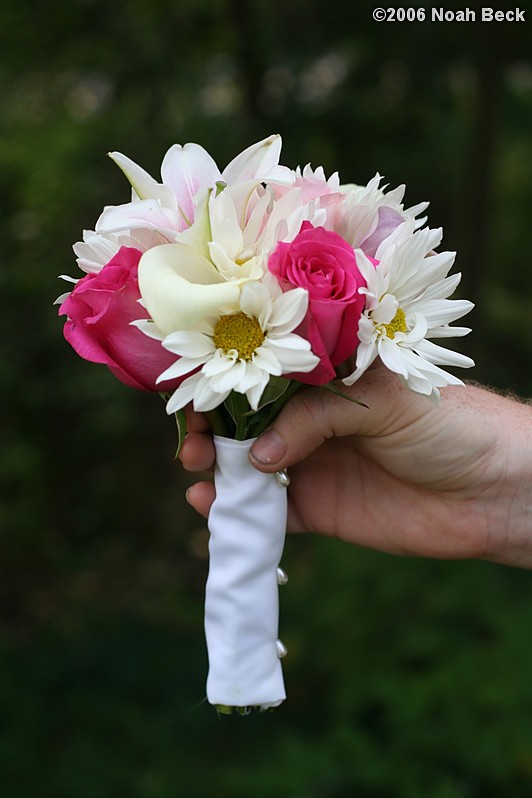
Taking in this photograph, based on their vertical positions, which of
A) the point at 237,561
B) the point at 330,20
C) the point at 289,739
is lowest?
the point at 289,739

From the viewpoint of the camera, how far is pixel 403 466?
150 centimetres

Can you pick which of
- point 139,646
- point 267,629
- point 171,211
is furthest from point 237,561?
point 139,646

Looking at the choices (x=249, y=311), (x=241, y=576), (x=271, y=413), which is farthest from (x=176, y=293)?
(x=241, y=576)

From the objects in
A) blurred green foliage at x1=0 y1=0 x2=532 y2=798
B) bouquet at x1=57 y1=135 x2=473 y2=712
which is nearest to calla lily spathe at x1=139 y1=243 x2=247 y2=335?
bouquet at x1=57 y1=135 x2=473 y2=712

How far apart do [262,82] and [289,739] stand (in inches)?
89.6

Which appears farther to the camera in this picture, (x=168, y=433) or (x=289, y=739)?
(x=168, y=433)

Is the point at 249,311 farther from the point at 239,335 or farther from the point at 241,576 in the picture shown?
the point at 241,576

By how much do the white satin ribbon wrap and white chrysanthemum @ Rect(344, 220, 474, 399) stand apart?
0.24 metres

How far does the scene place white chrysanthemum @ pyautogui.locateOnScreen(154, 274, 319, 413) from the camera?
106 centimetres

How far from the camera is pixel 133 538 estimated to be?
164 inches

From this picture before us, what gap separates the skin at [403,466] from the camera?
1338 millimetres

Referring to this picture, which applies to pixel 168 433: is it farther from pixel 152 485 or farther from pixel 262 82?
pixel 262 82

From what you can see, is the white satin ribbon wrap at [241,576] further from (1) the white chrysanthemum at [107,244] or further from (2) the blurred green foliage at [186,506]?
(2) the blurred green foliage at [186,506]

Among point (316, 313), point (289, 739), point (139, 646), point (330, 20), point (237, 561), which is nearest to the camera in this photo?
point (316, 313)
